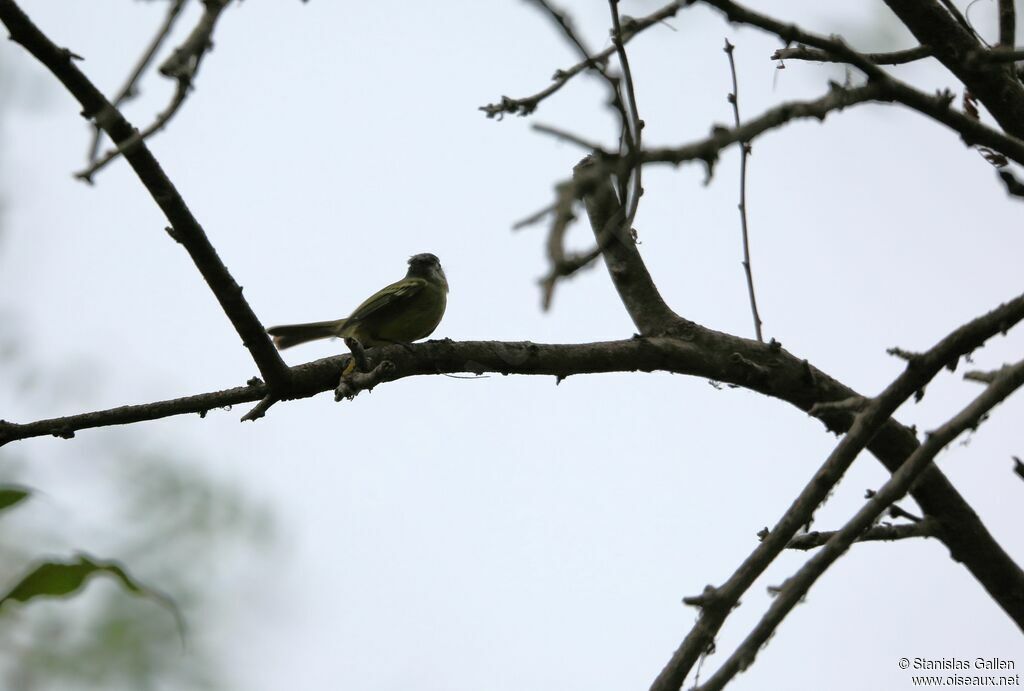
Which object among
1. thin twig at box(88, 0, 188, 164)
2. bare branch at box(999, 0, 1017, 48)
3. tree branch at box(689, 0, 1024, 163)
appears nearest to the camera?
thin twig at box(88, 0, 188, 164)

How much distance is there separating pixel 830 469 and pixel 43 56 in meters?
2.47

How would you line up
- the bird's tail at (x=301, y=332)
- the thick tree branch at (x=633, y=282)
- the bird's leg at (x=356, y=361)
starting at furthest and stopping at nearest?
the bird's tail at (x=301, y=332) → the thick tree branch at (x=633, y=282) → the bird's leg at (x=356, y=361)

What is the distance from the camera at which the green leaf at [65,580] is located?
943 millimetres

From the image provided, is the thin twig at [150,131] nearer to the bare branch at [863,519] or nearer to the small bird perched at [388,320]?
the bare branch at [863,519]

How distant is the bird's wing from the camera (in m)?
6.87

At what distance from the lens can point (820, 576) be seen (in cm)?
271

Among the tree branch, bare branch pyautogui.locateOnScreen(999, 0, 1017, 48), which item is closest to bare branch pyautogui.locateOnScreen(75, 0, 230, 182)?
the tree branch

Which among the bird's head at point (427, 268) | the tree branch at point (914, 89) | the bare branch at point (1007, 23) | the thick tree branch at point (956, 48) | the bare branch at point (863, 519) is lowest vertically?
the bare branch at point (863, 519)

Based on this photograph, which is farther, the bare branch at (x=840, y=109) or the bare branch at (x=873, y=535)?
the bare branch at (x=873, y=535)

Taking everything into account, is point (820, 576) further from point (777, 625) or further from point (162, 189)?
point (162, 189)

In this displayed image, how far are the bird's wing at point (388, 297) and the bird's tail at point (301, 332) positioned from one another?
188 millimetres

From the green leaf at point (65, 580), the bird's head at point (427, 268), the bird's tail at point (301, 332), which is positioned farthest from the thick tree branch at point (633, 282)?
the green leaf at point (65, 580)

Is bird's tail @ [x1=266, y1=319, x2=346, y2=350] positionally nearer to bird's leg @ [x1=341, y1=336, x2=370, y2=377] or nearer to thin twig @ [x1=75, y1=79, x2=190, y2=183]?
bird's leg @ [x1=341, y1=336, x2=370, y2=377]

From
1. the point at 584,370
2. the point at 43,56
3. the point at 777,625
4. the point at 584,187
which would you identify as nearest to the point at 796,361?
the point at 584,370
